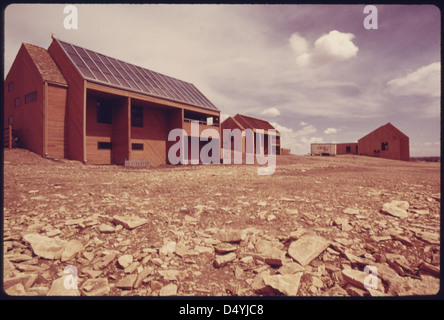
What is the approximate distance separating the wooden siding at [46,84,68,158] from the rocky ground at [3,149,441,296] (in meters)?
8.54

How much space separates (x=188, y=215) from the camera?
3.46 meters

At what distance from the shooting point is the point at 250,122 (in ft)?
84.7

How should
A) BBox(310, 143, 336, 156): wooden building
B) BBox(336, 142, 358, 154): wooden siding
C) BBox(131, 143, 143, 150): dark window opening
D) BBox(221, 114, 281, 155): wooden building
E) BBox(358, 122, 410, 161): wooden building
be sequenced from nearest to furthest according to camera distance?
1. BBox(131, 143, 143, 150): dark window opening
2. BBox(221, 114, 281, 155): wooden building
3. BBox(358, 122, 410, 161): wooden building
4. BBox(310, 143, 336, 156): wooden building
5. BBox(336, 142, 358, 154): wooden siding

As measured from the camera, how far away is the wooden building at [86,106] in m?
11.3

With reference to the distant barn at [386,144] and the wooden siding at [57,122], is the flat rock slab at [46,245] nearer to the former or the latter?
the wooden siding at [57,122]

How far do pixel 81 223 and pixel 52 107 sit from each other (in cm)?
1183

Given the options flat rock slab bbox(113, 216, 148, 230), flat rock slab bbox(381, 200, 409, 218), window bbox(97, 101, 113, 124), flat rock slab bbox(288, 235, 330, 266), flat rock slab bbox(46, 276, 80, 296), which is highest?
window bbox(97, 101, 113, 124)

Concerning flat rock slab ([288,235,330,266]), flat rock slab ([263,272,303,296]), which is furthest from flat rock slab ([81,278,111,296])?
flat rock slab ([288,235,330,266])

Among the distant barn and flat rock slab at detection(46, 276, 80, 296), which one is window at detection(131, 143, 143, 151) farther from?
the distant barn

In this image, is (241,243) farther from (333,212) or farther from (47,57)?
(47,57)

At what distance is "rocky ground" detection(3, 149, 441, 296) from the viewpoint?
192 cm

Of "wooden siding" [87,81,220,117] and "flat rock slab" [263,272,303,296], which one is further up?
"wooden siding" [87,81,220,117]

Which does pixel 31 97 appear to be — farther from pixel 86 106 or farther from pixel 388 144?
pixel 388 144

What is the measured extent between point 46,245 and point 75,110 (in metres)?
11.6
